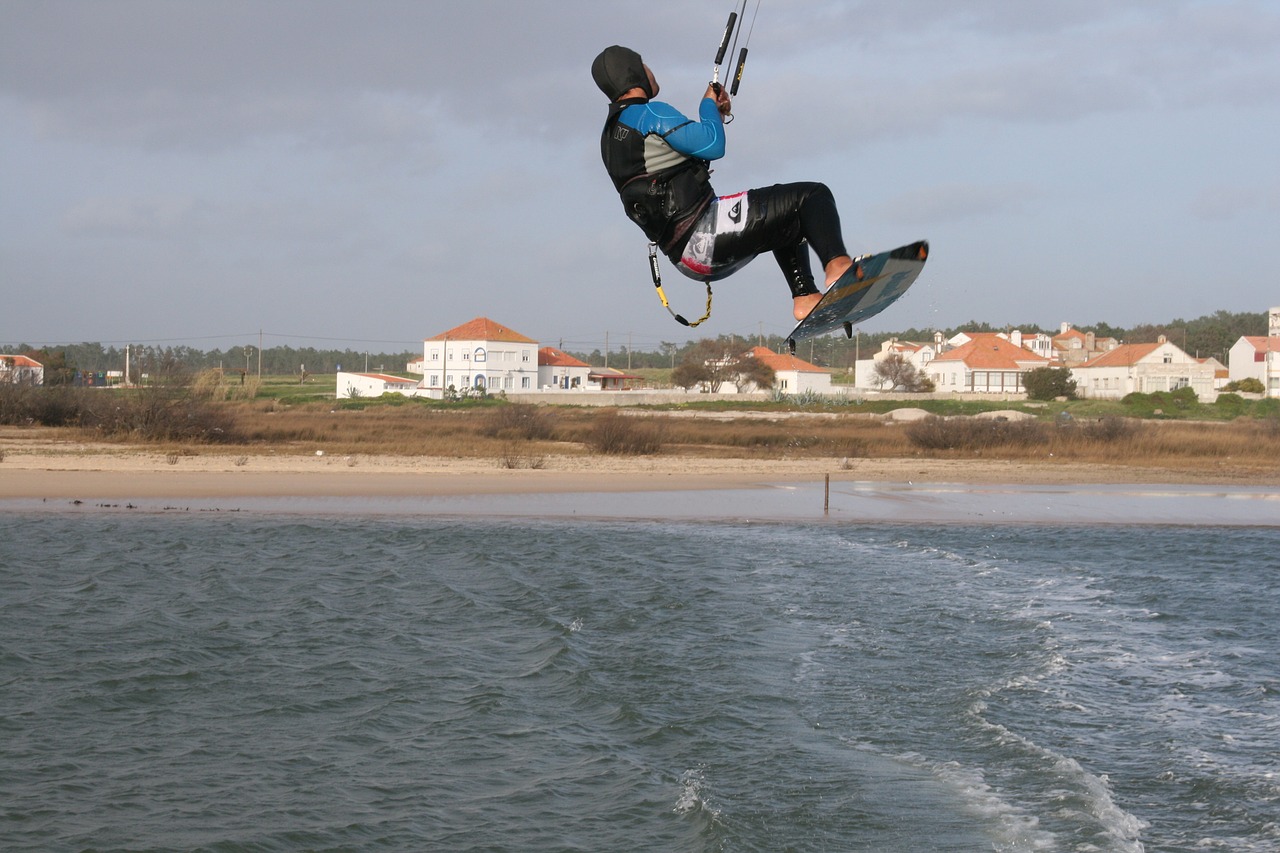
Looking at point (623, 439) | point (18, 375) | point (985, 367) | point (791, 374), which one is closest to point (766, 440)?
point (623, 439)

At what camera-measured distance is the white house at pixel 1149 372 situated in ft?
321

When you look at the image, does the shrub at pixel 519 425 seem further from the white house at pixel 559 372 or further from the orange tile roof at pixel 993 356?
the white house at pixel 559 372

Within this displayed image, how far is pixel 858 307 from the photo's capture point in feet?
21.5

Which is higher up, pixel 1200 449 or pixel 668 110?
pixel 668 110

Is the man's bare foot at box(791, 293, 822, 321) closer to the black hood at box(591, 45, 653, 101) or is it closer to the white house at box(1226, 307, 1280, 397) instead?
the black hood at box(591, 45, 653, 101)

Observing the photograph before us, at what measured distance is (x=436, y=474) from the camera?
36219 mm

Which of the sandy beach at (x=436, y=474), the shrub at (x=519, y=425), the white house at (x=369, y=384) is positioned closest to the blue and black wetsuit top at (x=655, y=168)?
the sandy beach at (x=436, y=474)

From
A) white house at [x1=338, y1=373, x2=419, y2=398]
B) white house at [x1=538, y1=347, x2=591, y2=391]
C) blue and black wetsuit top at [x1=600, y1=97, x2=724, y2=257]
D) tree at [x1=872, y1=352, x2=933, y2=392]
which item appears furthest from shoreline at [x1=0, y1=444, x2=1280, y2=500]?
white house at [x1=538, y1=347, x2=591, y2=391]

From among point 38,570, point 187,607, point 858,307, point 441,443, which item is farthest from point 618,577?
point 441,443

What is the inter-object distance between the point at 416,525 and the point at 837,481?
625 inches

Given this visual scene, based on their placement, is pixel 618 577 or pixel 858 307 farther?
pixel 618 577

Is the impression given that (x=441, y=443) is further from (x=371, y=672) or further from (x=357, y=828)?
(x=357, y=828)

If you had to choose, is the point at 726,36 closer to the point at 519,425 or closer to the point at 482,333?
the point at 519,425

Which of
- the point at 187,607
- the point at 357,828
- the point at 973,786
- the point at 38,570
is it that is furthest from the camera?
the point at 38,570
